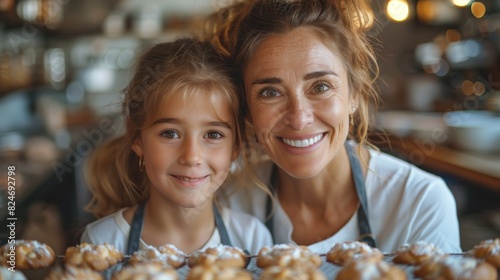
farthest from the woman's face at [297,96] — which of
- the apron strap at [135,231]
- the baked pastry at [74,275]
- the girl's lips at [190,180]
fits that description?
the baked pastry at [74,275]

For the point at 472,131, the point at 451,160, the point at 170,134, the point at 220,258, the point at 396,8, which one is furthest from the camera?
the point at 472,131

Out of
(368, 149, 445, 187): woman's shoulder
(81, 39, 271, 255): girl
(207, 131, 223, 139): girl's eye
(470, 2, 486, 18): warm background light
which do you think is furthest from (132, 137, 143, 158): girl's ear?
(470, 2, 486, 18): warm background light

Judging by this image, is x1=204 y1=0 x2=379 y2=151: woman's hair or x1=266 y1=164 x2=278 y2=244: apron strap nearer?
x1=204 y1=0 x2=379 y2=151: woman's hair

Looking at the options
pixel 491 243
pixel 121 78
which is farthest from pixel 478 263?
pixel 121 78

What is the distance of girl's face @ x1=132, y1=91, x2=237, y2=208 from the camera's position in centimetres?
73

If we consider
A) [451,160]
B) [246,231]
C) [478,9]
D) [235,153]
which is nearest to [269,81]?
[235,153]

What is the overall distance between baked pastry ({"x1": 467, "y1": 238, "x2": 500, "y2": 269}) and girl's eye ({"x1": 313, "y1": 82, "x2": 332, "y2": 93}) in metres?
0.27

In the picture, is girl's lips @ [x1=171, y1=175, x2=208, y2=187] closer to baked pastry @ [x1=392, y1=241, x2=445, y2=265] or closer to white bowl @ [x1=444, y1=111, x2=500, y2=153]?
baked pastry @ [x1=392, y1=241, x2=445, y2=265]

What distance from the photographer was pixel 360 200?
852mm

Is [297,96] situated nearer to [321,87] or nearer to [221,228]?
[321,87]

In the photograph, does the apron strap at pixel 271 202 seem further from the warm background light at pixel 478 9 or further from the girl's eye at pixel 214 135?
the warm background light at pixel 478 9

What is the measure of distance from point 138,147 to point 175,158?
0.25ft

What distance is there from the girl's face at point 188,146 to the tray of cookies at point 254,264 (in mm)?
102

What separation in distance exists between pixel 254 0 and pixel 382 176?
33 cm
